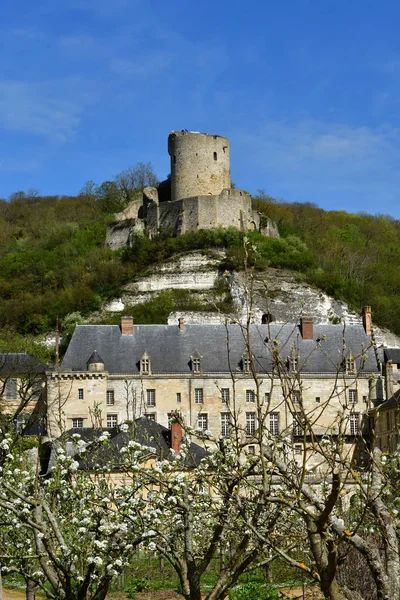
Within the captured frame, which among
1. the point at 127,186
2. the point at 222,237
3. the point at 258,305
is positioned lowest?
the point at 258,305

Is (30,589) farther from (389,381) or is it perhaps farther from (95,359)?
(389,381)

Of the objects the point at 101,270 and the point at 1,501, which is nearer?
the point at 1,501

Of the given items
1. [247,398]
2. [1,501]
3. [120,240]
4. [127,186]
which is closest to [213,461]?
[1,501]

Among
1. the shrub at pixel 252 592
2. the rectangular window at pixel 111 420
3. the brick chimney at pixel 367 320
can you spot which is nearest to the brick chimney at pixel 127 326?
the rectangular window at pixel 111 420

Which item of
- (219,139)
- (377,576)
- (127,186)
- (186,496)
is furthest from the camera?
(127,186)

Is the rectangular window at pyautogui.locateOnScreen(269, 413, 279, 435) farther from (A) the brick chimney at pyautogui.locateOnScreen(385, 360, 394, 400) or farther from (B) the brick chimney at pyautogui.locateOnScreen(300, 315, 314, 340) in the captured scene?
(A) the brick chimney at pyautogui.locateOnScreen(385, 360, 394, 400)

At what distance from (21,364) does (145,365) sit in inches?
280

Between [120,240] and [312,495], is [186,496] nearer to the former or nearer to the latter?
[312,495]

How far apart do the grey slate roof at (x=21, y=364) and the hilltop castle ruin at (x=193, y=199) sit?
22991mm

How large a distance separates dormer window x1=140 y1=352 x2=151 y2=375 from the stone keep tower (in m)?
28.6

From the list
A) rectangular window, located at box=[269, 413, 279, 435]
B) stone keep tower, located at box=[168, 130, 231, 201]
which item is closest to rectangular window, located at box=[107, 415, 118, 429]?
rectangular window, located at box=[269, 413, 279, 435]

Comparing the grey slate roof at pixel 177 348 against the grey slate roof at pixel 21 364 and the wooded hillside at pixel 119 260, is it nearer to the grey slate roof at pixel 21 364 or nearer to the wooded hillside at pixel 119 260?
the grey slate roof at pixel 21 364

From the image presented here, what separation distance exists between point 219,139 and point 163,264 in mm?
12355

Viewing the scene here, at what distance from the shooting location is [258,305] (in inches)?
2317
